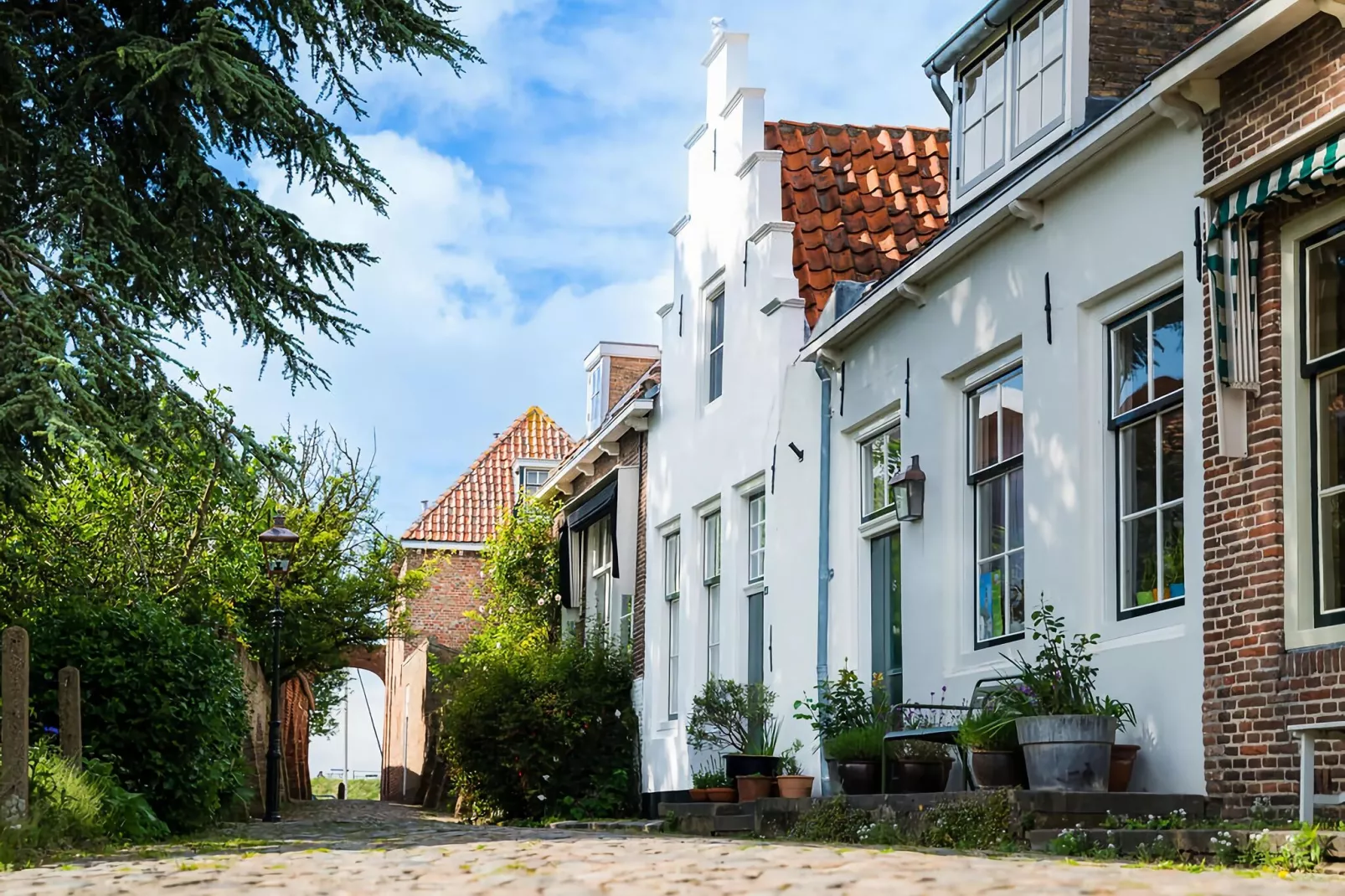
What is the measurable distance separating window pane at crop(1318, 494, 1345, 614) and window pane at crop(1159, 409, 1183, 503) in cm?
127

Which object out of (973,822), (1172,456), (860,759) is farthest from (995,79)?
(973,822)

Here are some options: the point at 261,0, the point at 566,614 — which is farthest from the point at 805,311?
the point at 566,614

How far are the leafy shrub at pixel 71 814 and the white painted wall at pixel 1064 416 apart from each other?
5.70 meters

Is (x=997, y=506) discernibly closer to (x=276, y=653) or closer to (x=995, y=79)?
(x=995, y=79)

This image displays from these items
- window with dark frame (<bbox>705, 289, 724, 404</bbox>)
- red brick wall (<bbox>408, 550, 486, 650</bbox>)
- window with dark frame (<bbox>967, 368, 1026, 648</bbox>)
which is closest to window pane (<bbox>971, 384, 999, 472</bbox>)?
window with dark frame (<bbox>967, 368, 1026, 648</bbox>)

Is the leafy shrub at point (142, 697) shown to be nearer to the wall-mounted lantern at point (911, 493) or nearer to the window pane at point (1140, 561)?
the wall-mounted lantern at point (911, 493)

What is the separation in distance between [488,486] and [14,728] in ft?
98.2

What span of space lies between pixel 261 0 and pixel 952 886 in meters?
10.1

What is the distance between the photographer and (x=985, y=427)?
1186 cm

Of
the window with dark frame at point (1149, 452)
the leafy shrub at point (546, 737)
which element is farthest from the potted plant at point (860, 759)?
→ the leafy shrub at point (546, 737)

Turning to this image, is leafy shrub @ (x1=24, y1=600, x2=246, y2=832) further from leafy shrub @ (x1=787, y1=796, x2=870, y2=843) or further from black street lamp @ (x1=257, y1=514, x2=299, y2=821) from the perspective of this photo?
black street lamp @ (x1=257, y1=514, x2=299, y2=821)

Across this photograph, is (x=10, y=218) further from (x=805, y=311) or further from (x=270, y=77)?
(x=805, y=311)

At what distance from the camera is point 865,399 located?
1370 centimetres

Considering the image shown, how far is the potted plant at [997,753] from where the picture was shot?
9.59 m
